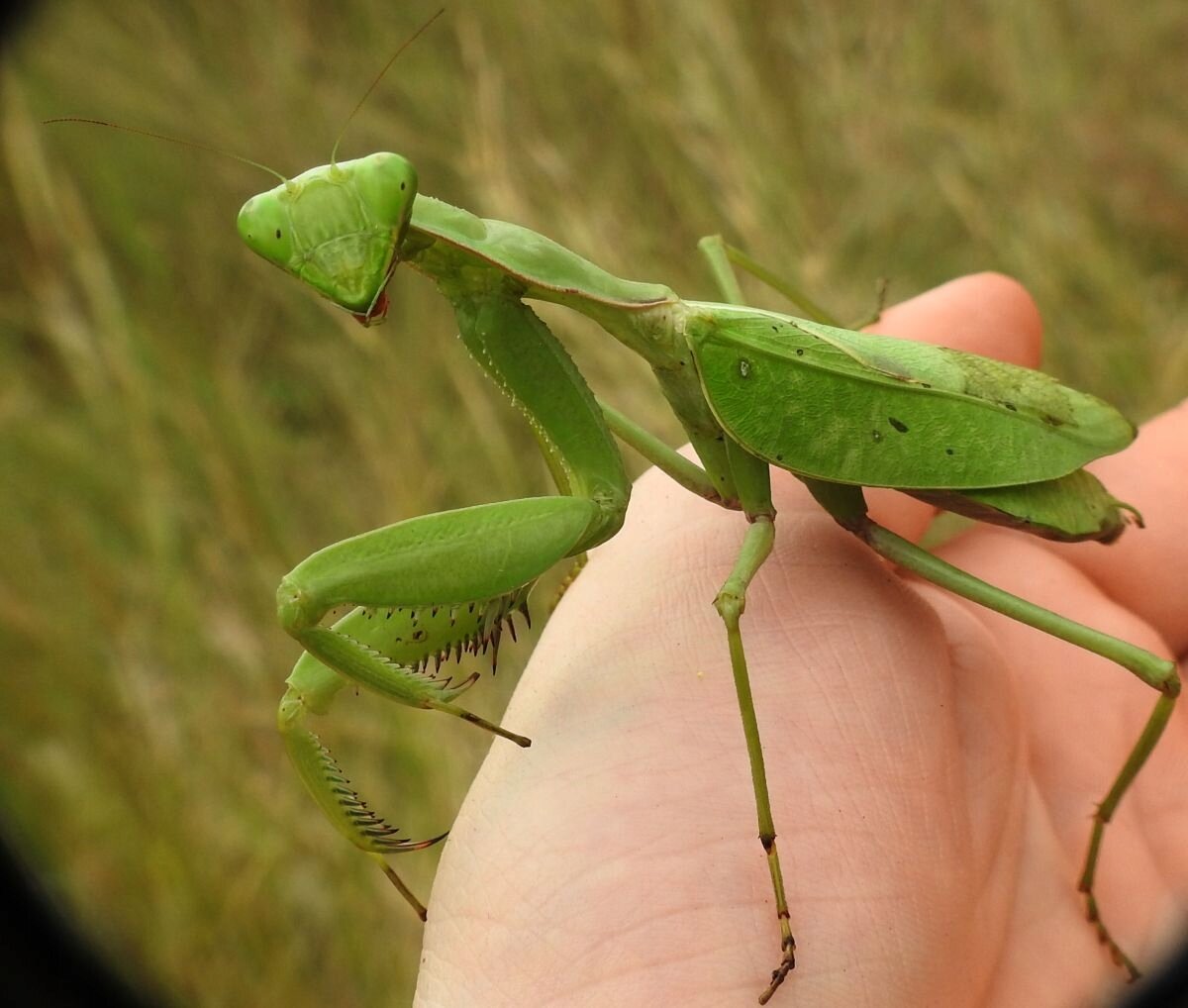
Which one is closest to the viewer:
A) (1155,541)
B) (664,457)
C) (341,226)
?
(341,226)

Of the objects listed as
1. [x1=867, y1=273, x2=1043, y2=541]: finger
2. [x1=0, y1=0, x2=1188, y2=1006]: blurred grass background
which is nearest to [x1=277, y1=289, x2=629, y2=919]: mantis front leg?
[x1=0, y1=0, x2=1188, y2=1006]: blurred grass background

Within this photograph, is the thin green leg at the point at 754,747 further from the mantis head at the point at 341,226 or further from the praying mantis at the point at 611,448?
the mantis head at the point at 341,226

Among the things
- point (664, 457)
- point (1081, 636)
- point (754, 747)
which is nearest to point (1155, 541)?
point (1081, 636)

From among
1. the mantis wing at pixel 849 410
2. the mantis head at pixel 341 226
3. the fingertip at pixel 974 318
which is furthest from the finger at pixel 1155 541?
the mantis head at pixel 341 226

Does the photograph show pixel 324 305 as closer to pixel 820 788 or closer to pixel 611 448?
pixel 611 448

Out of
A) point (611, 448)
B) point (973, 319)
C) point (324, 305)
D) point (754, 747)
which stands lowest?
point (754, 747)

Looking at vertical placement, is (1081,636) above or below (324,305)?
below
